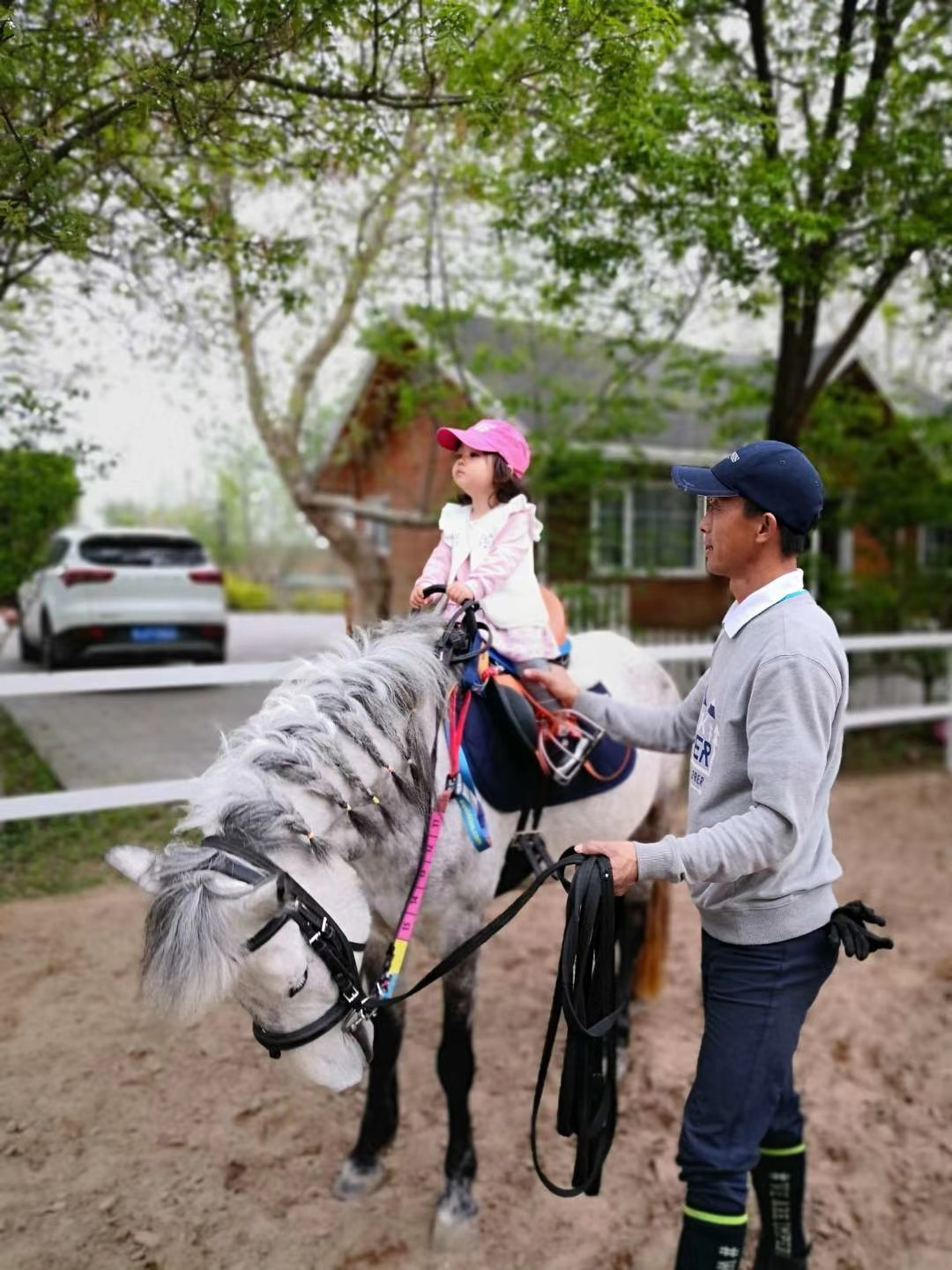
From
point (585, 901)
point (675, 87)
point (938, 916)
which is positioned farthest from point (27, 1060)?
point (675, 87)

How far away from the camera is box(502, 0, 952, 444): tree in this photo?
3.83 m

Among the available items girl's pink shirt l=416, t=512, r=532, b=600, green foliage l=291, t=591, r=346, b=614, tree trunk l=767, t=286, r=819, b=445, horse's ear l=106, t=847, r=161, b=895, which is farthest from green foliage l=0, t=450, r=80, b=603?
green foliage l=291, t=591, r=346, b=614

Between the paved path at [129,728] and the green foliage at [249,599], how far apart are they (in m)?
20.8

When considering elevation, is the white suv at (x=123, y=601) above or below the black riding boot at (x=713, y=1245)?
above

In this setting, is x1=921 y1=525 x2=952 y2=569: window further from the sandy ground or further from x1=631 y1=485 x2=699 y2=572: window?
the sandy ground

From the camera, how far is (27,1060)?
10.2ft

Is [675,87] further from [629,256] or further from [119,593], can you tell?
[119,593]

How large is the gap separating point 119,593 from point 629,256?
227 inches

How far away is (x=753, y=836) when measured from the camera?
1.56 metres

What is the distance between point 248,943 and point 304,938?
0.13m

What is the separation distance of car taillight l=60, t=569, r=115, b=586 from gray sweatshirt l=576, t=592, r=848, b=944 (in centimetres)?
633

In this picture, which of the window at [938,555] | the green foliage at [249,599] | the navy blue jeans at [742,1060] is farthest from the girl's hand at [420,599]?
the green foliage at [249,599]

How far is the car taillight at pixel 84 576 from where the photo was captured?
7024mm

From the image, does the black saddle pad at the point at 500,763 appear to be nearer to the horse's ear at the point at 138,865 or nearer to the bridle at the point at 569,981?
the bridle at the point at 569,981
